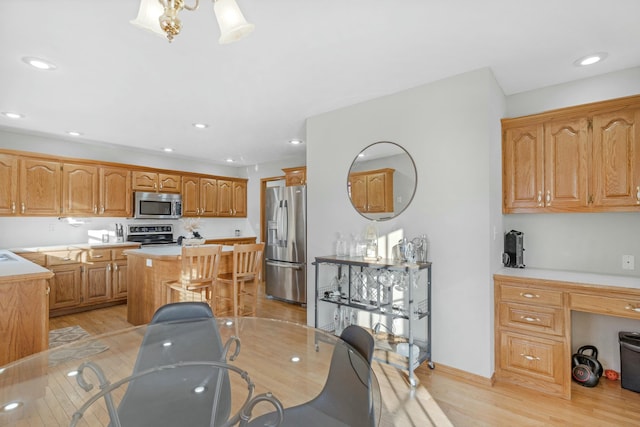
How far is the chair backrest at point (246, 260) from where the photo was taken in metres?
3.48

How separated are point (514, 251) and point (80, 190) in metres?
5.64

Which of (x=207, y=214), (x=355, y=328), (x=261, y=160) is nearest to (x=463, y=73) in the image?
(x=355, y=328)

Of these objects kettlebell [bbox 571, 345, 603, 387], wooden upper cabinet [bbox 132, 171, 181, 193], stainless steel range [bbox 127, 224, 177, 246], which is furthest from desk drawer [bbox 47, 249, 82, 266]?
kettlebell [bbox 571, 345, 603, 387]

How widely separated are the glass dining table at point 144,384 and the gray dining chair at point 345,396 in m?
0.03

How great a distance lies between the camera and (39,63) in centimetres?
239

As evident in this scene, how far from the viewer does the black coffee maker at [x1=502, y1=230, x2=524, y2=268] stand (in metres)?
2.89

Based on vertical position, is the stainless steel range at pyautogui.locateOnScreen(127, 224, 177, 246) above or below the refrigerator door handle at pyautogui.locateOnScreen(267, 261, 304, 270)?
above

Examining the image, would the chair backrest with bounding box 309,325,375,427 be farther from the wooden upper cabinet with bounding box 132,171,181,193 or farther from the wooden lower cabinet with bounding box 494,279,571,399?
the wooden upper cabinet with bounding box 132,171,181,193

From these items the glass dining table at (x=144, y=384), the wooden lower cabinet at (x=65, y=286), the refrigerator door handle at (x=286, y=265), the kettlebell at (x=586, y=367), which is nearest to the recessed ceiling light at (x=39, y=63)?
the glass dining table at (x=144, y=384)

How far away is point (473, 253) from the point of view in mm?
2508

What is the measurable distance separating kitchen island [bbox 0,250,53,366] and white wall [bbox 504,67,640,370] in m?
4.07

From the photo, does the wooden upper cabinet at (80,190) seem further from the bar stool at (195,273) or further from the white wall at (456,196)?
the white wall at (456,196)

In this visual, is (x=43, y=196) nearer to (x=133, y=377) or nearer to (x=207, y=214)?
(x=207, y=214)

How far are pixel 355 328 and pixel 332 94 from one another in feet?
7.49
